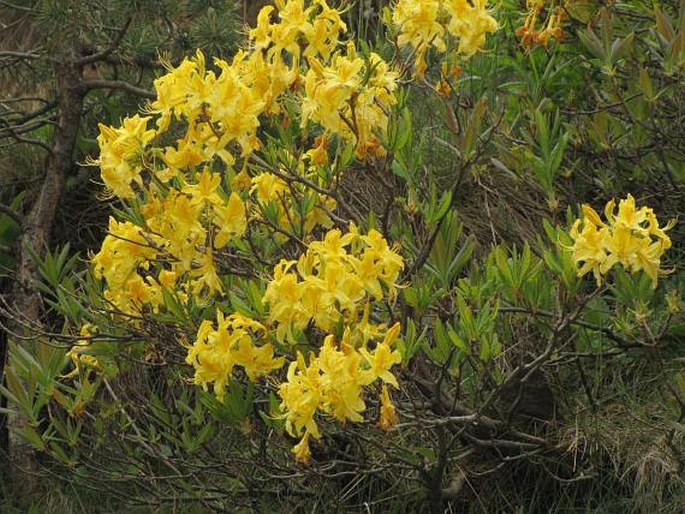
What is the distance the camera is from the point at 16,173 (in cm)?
465

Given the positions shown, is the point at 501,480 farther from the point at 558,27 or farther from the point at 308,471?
the point at 558,27

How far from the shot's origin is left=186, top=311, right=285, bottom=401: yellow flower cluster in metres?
2.36

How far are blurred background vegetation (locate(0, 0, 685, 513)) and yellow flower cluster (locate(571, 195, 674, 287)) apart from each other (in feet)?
1.04

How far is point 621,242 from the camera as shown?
222 centimetres

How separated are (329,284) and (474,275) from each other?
0.54 metres

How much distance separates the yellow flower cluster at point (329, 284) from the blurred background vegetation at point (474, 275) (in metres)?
0.28

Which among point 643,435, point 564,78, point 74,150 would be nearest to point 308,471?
point 643,435

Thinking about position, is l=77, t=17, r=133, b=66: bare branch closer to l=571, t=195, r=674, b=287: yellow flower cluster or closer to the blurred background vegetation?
the blurred background vegetation

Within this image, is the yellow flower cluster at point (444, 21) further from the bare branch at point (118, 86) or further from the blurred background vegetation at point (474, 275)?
the bare branch at point (118, 86)

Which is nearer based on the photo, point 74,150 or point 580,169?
point 580,169

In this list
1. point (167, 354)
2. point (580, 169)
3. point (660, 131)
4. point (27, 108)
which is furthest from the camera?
point (27, 108)

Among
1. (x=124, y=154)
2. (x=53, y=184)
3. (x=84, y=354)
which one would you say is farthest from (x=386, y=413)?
(x=53, y=184)

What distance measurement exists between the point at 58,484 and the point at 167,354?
0.84 metres

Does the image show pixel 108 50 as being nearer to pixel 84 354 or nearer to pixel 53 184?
pixel 53 184
